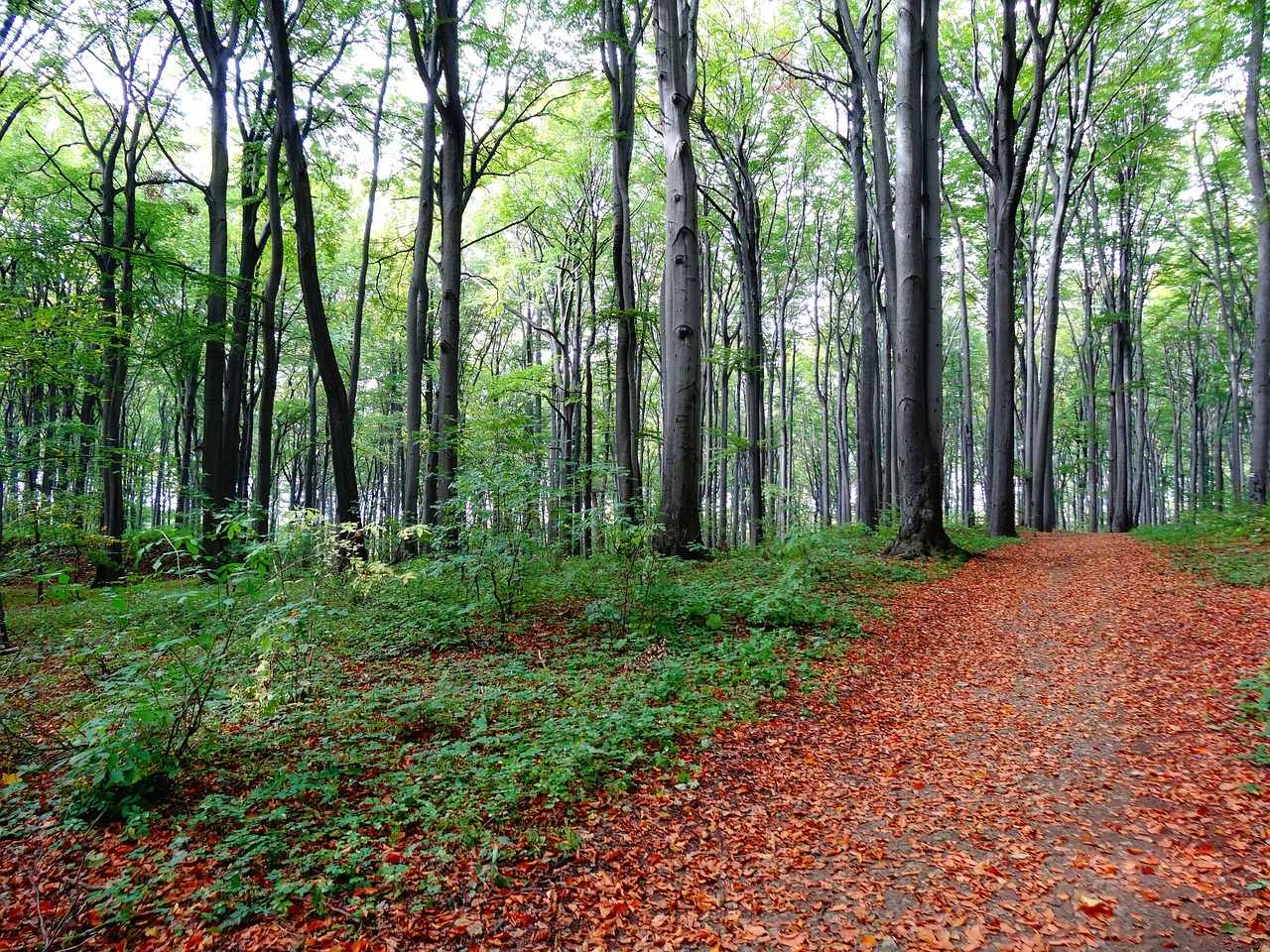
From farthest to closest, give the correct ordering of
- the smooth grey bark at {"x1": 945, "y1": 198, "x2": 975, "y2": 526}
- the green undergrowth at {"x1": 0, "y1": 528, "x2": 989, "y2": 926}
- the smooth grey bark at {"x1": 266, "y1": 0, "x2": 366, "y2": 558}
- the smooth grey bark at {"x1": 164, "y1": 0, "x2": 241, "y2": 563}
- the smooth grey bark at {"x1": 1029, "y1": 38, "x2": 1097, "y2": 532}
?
1. the smooth grey bark at {"x1": 945, "y1": 198, "x2": 975, "y2": 526}
2. the smooth grey bark at {"x1": 1029, "y1": 38, "x2": 1097, "y2": 532}
3. the smooth grey bark at {"x1": 164, "y1": 0, "x2": 241, "y2": 563}
4. the smooth grey bark at {"x1": 266, "y1": 0, "x2": 366, "y2": 558}
5. the green undergrowth at {"x1": 0, "y1": 528, "x2": 989, "y2": 926}

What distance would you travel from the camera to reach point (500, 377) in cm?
1503

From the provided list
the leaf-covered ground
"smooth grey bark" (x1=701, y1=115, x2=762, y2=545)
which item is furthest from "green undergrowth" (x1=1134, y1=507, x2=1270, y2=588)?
"smooth grey bark" (x1=701, y1=115, x2=762, y2=545)

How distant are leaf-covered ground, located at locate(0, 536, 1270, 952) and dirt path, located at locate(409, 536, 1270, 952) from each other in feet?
0.03

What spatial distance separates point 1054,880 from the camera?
2.38 metres

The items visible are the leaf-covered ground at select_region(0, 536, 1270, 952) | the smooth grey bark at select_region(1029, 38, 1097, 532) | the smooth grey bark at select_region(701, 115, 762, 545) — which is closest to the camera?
the leaf-covered ground at select_region(0, 536, 1270, 952)

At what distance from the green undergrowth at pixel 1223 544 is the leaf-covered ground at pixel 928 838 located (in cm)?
354

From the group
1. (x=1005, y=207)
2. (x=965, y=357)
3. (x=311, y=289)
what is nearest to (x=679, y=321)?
(x=311, y=289)

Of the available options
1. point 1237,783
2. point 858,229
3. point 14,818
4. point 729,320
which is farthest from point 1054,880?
point 729,320

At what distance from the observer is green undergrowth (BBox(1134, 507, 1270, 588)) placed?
7176 millimetres

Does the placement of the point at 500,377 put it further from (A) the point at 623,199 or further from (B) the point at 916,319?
(B) the point at 916,319

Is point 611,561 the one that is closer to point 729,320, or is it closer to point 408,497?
point 408,497

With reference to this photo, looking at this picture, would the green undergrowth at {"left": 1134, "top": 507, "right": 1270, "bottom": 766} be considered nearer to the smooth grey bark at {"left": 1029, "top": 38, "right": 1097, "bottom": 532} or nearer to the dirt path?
the dirt path

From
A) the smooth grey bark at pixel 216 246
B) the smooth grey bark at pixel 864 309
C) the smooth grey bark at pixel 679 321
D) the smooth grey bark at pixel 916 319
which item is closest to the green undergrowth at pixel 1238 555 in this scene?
the smooth grey bark at pixel 916 319

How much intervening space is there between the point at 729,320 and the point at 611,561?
19093 millimetres
